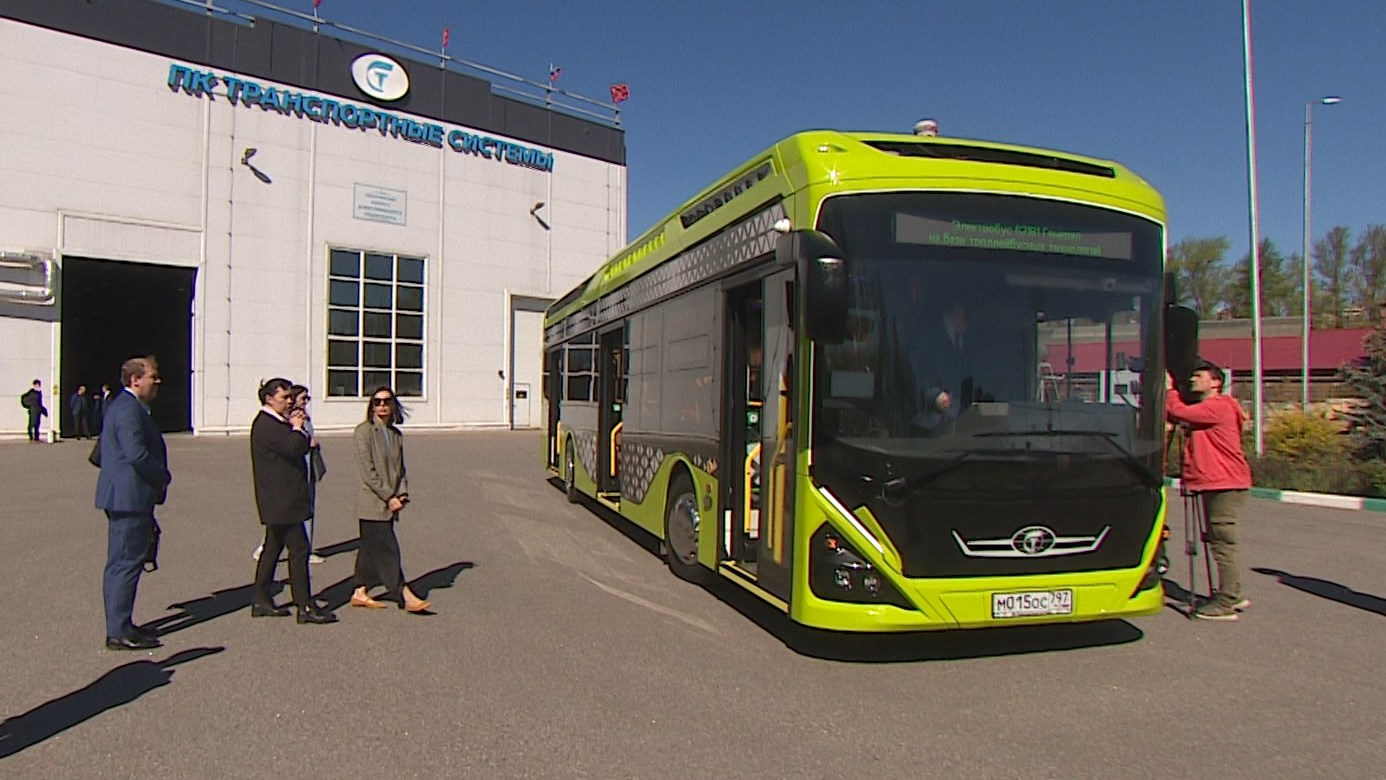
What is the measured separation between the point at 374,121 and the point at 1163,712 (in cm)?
3116

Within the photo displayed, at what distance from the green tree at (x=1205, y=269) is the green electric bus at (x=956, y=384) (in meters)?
59.0

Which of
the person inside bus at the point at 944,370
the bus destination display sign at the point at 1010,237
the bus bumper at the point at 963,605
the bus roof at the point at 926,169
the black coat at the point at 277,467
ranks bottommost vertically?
the bus bumper at the point at 963,605

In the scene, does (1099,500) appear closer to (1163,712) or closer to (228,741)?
(1163,712)

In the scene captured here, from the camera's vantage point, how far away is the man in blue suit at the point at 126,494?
5.78 m

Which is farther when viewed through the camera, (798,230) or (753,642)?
(753,642)

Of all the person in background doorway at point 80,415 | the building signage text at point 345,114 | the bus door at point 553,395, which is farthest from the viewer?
the building signage text at point 345,114

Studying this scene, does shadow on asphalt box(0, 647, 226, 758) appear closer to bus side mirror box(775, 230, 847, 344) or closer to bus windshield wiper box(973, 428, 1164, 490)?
bus side mirror box(775, 230, 847, 344)

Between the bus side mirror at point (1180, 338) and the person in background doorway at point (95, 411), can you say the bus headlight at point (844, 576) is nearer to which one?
the bus side mirror at point (1180, 338)

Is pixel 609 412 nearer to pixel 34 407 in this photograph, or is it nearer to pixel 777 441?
pixel 777 441

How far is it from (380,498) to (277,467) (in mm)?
720

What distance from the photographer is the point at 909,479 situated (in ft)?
17.2

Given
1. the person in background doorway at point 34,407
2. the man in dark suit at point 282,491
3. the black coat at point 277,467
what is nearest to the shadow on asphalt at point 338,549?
the man in dark suit at point 282,491

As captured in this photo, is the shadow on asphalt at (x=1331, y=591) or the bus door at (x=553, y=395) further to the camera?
the bus door at (x=553, y=395)

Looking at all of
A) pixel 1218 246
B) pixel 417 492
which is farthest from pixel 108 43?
pixel 1218 246
